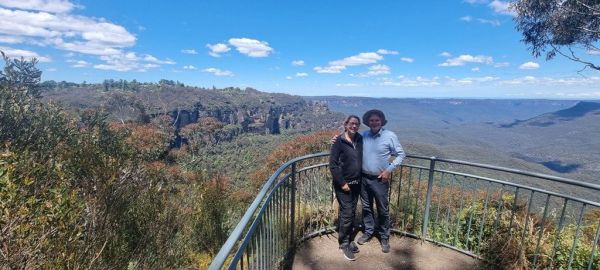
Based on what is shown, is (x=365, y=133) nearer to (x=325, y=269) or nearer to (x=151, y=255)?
(x=325, y=269)

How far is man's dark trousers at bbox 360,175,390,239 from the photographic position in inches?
162

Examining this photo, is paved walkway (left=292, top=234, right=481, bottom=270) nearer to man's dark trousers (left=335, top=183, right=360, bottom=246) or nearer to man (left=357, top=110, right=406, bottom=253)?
man's dark trousers (left=335, top=183, right=360, bottom=246)

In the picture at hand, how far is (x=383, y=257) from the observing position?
4199 millimetres

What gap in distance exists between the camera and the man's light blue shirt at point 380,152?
13.2 ft

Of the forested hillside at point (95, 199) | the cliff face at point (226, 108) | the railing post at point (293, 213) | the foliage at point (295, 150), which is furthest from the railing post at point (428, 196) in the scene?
the cliff face at point (226, 108)

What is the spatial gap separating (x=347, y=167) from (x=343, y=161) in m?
0.08

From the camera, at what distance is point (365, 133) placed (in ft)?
13.8

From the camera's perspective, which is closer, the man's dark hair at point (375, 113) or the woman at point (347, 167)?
the woman at point (347, 167)

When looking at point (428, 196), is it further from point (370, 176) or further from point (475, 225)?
point (370, 176)

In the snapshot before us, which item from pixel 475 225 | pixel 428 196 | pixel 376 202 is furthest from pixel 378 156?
pixel 475 225

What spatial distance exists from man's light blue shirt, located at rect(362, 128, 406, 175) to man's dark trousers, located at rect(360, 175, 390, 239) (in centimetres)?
14

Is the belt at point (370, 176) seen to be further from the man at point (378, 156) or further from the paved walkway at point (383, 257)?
the paved walkway at point (383, 257)

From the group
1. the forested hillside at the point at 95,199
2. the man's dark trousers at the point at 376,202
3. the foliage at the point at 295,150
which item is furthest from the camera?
the foliage at the point at 295,150

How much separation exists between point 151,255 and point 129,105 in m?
48.5
